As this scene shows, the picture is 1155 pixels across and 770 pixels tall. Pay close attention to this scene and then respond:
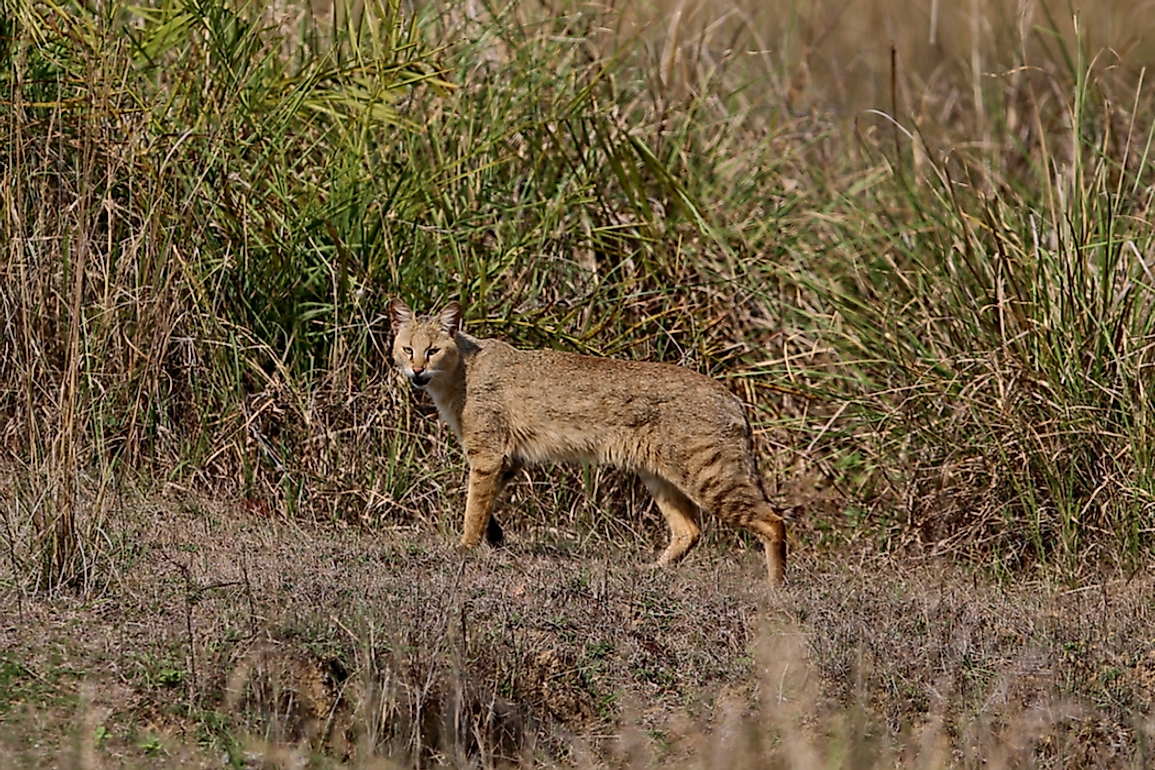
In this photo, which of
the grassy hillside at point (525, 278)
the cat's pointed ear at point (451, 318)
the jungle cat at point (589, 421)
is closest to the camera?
the jungle cat at point (589, 421)

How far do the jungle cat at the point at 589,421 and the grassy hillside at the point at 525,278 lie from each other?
1.89ft

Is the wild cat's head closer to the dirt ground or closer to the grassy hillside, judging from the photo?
the grassy hillside

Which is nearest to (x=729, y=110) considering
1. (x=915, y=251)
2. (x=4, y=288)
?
(x=915, y=251)

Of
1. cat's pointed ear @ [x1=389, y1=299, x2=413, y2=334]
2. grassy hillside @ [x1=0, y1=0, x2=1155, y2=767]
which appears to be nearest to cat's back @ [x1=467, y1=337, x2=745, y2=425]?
cat's pointed ear @ [x1=389, y1=299, x2=413, y2=334]

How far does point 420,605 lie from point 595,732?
2.77 ft

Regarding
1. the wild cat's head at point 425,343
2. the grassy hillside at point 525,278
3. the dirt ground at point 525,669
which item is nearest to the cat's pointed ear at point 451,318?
the wild cat's head at point 425,343

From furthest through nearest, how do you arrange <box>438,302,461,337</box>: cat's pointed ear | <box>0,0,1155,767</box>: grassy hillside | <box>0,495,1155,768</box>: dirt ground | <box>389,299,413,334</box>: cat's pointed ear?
<box>0,0,1155,767</box>: grassy hillside → <box>389,299,413,334</box>: cat's pointed ear → <box>438,302,461,337</box>: cat's pointed ear → <box>0,495,1155,768</box>: dirt ground

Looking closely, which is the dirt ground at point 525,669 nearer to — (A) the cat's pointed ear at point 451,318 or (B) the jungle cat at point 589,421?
(B) the jungle cat at point 589,421

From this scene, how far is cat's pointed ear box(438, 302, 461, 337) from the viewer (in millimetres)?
7424

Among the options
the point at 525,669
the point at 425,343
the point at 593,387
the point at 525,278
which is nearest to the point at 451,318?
the point at 425,343

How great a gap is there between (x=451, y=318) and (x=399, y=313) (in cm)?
28

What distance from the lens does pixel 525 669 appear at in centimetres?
573

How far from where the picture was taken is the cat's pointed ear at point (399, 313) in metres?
7.53

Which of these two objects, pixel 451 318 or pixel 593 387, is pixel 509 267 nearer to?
pixel 451 318
